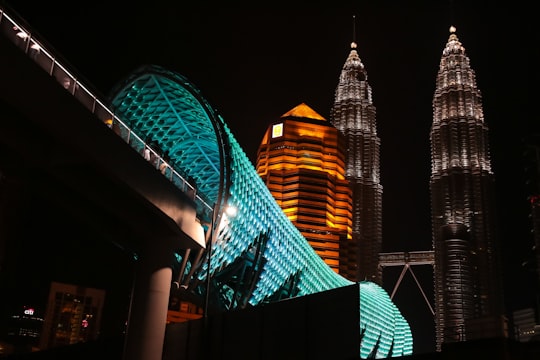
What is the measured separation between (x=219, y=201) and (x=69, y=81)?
63.7 ft

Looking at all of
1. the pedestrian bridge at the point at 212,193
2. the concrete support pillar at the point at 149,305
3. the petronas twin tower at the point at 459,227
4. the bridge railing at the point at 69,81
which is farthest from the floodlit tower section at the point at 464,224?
the bridge railing at the point at 69,81

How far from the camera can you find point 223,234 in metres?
44.8

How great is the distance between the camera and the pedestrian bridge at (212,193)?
38.5 metres

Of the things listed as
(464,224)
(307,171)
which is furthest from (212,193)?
(464,224)

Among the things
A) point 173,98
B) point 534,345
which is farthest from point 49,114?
point 173,98

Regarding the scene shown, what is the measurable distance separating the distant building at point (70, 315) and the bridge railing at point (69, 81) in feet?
280

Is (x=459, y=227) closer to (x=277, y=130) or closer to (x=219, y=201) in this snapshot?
(x=277, y=130)

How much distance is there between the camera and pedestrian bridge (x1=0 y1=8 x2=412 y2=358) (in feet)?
126

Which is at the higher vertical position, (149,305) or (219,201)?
(219,201)

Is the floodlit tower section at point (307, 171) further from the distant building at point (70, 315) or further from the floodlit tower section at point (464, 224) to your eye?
the distant building at point (70, 315)

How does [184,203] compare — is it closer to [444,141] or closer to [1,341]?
[1,341]

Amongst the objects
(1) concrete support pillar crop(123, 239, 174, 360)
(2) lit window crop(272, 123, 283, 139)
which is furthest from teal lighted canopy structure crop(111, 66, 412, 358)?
(2) lit window crop(272, 123, 283, 139)

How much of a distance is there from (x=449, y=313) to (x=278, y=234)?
14674 cm

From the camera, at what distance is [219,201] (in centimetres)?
4303
